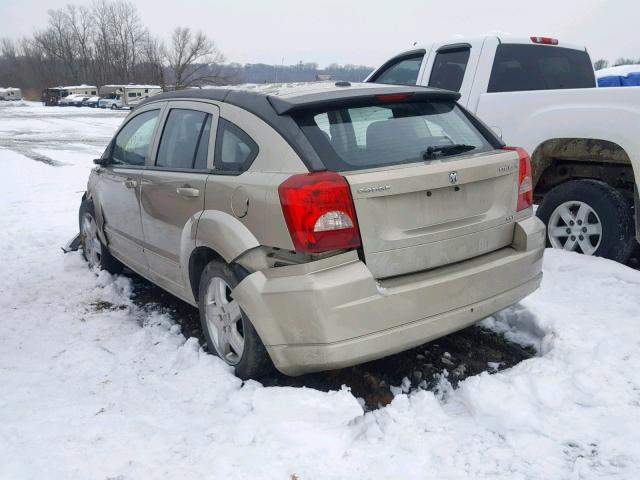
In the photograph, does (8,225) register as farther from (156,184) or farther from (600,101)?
(600,101)

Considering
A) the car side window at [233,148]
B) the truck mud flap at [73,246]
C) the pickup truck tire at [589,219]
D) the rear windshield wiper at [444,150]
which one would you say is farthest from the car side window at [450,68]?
the truck mud flap at [73,246]

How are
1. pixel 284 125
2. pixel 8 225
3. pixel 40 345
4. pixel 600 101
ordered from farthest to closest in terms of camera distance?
1. pixel 8 225
2. pixel 600 101
3. pixel 40 345
4. pixel 284 125

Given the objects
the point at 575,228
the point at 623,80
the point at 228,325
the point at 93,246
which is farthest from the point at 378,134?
the point at 623,80

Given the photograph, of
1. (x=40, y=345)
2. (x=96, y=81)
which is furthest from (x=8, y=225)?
(x=96, y=81)

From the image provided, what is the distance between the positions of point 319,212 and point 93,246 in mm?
3713

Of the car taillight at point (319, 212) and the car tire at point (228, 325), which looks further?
the car tire at point (228, 325)

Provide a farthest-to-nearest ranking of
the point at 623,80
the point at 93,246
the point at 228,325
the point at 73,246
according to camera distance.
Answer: the point at 623,80
the point at 73,246
the point at 93,246
the point at 228,325

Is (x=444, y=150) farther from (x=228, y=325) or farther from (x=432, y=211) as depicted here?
(x=228, y=325)

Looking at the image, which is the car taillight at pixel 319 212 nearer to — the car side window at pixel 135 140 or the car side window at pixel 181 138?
the car side window at pixel 181 138

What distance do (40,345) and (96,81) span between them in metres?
112

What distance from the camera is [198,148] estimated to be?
3582mm

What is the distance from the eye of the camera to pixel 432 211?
9.64 feet

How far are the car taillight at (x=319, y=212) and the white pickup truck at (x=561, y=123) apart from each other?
293cm

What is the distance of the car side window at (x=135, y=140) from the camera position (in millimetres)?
4324
